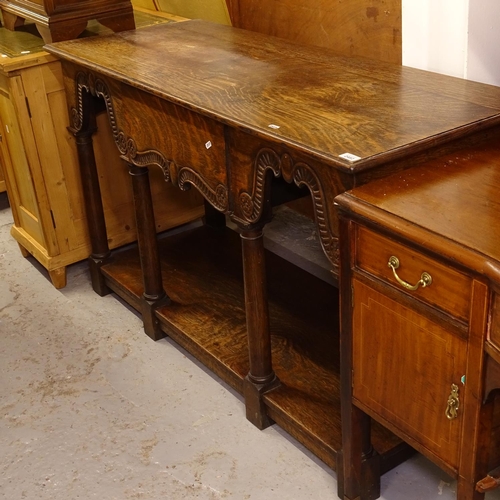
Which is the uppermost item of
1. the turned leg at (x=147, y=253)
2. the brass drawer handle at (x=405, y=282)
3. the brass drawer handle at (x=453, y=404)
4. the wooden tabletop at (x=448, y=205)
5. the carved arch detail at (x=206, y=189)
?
the wooden tabletop at (x=448, y=205)

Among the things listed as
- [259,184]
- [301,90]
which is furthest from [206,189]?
[301,90]

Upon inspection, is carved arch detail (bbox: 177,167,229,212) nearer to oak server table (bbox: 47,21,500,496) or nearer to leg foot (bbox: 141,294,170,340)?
oak server table (bbox: 47,21,500,496)

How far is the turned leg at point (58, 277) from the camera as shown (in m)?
3.41

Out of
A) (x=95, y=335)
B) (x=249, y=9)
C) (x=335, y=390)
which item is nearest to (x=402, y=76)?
(x=335, y=390)

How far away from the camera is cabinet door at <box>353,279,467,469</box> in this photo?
166cm

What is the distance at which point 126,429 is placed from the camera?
256cm

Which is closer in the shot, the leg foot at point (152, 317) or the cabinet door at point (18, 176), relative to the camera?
the leg foot at point (152, 317)

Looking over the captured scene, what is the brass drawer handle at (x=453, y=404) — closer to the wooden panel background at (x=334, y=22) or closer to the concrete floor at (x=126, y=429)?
the concrete floor at (x=126, y=429)

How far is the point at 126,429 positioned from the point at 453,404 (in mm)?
1227

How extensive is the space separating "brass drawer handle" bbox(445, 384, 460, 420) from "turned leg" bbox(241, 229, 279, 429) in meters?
0.76

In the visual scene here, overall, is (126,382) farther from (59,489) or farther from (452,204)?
(452,204)

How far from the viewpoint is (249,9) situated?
334cm

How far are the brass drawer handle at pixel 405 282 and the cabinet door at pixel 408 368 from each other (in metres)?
0.06

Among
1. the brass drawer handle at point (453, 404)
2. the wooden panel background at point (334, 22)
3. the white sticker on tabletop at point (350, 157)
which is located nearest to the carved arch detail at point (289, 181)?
the white sticker on tabletop at point (350, 157)
